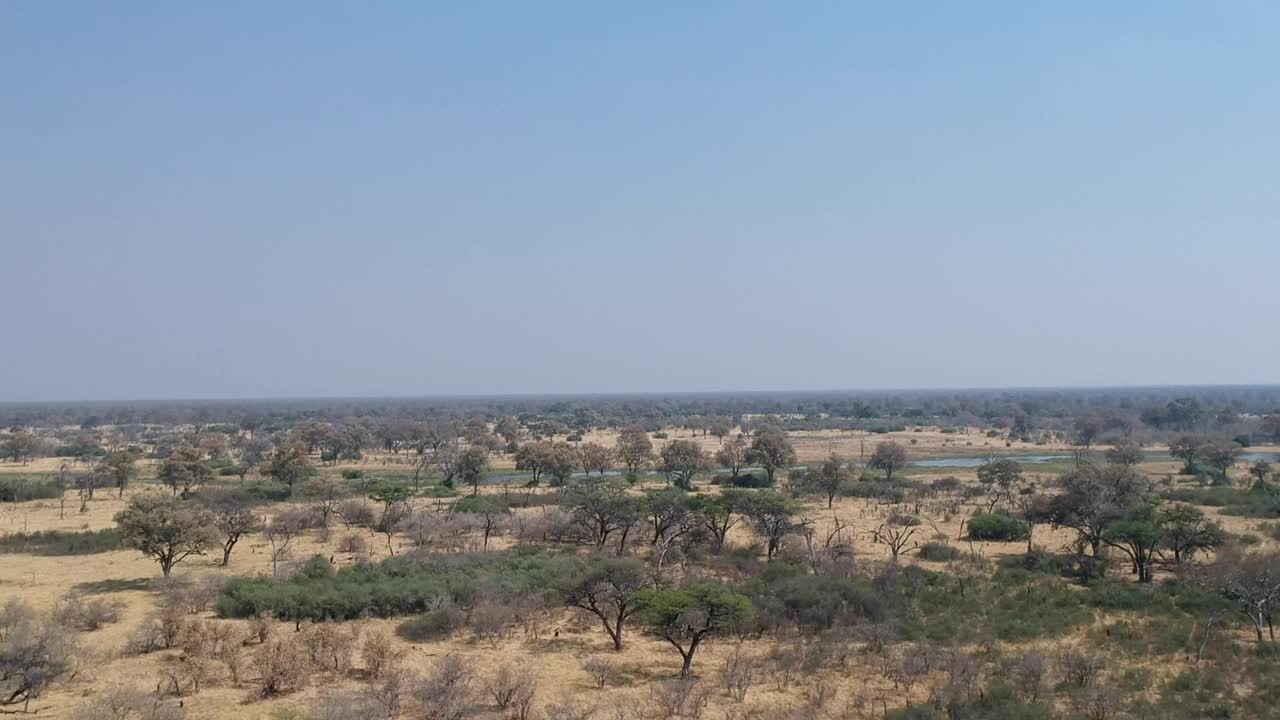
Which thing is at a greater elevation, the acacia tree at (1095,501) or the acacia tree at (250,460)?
the acacia tree at (1095,501)

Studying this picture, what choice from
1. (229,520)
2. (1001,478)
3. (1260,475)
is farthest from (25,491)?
(1260,475)

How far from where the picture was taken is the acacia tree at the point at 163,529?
30.2 metres

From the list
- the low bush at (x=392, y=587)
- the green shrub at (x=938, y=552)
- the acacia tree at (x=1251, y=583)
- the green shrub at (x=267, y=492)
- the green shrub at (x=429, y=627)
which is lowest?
the green shrub at (x=267, y=492)

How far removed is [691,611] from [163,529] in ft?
71.7

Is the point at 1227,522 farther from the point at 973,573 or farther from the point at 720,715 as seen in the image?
the point at 720,715

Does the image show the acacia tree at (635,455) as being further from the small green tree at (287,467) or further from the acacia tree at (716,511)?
the acacia tree at (716,511)

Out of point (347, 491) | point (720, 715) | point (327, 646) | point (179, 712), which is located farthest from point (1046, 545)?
point (347, 491)

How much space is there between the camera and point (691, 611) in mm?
20078

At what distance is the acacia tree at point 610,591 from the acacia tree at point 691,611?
1.41m

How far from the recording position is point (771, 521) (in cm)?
3584

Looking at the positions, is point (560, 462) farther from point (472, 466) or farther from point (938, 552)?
point (938, 552)

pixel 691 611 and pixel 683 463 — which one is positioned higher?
pixel 691 611

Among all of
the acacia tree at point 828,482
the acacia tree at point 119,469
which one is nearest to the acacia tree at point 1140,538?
the acacia tree at point 828,482

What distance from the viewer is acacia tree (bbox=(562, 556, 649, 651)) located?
22422mm
